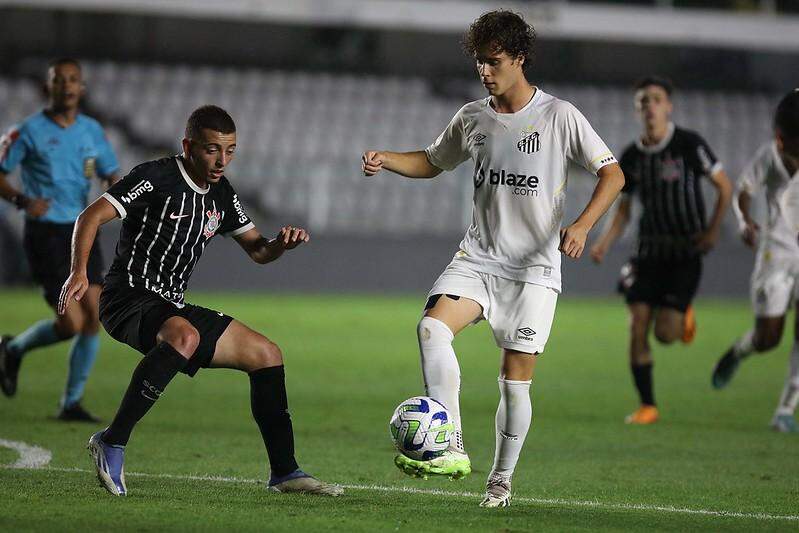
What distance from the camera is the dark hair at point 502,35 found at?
554 cm

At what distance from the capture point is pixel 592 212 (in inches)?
213

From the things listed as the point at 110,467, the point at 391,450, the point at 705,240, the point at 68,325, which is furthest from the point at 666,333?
the point at 110,467

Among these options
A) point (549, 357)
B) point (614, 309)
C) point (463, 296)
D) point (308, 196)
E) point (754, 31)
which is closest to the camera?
point (463, 296)

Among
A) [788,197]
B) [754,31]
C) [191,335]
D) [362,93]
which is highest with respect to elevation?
[754,31]

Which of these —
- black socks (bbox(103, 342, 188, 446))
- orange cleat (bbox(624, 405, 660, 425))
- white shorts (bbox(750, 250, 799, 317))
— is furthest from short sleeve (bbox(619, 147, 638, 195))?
black socks (bbox(103, 342, 188, 446))

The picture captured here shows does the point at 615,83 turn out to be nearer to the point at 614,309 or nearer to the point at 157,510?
the point at 614,309

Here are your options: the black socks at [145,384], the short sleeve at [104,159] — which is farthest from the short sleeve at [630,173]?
the black socks at [145,384]

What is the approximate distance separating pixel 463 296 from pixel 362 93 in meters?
22.0

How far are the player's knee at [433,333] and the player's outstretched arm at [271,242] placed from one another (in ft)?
2.38

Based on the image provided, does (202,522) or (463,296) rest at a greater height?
(463,296)

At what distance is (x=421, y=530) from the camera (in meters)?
4.92

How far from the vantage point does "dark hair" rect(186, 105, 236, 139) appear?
18.6 ft

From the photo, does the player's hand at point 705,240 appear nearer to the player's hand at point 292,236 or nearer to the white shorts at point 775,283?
the white shorts at point 775,283

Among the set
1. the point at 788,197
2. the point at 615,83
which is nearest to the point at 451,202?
the point at 615,83
